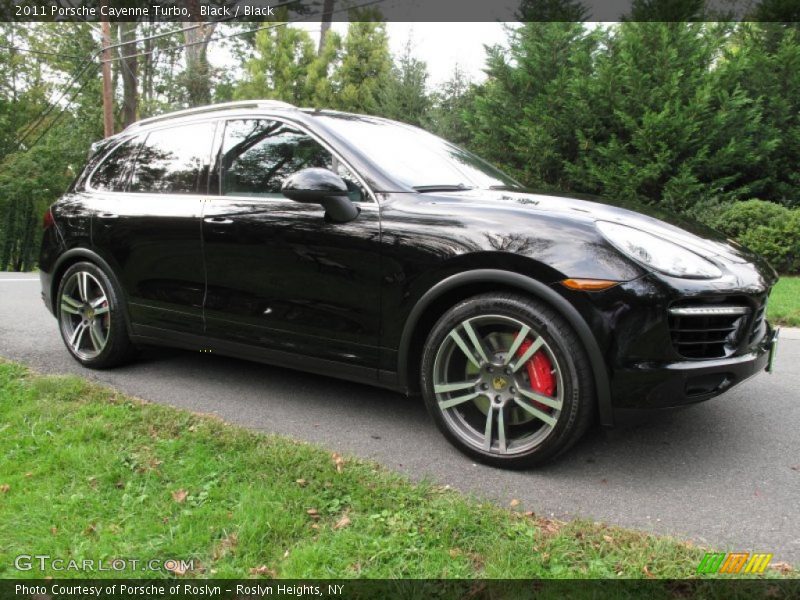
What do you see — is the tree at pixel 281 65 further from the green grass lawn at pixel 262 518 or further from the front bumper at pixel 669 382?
the front bumper at pixel 669 382

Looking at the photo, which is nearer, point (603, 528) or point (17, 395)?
point (603, 528)

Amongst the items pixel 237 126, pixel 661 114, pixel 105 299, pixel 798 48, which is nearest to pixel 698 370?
pixel 237 126

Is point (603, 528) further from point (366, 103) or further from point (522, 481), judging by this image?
point (366, 103)

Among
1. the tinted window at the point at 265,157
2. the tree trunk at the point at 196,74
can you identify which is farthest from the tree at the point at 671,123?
the tree trunk at the point at 196,74

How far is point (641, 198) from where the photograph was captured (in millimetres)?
11703

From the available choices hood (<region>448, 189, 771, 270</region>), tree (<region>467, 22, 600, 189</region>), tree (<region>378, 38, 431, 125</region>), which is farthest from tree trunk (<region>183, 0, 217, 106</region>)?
hood (<region>448, 189, 771, 270</region>)

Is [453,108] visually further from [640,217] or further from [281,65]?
[640,217]

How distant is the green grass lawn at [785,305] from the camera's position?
248 inches

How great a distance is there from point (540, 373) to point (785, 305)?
5.47m

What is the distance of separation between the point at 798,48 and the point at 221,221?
12.1m

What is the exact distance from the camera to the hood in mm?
2814

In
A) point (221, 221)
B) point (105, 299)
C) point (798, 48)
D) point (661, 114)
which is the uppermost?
point (798, 48)

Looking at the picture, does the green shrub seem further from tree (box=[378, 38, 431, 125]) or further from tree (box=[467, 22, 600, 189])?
Answer: tree (box=[378, 38, 431, 125])

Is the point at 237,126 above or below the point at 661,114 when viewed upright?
below
